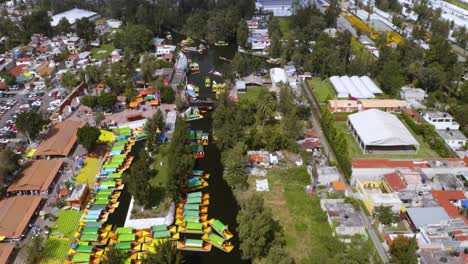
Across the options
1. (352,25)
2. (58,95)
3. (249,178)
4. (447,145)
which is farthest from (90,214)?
(352,25)

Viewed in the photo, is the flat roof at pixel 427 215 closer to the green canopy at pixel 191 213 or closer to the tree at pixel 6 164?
the green canopy at pixel 191 213

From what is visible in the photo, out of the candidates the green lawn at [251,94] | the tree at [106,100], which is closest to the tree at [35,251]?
the tree at [106,100]

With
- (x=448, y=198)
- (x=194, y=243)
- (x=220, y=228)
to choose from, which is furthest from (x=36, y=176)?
(x=448, y=198)

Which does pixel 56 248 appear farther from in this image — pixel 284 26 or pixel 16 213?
pixel 284 26

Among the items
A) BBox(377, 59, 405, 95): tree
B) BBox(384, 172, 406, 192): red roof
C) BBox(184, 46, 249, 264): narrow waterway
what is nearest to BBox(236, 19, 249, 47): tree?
BBox(184, 46, 249, 264): narrow waterway

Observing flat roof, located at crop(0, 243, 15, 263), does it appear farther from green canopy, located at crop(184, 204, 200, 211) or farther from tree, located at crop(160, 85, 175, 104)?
tree, located at crop(160, 85, 175, 104)

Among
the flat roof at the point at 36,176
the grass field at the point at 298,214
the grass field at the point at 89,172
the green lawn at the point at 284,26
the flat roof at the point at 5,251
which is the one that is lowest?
the grass field at the point at 89,172

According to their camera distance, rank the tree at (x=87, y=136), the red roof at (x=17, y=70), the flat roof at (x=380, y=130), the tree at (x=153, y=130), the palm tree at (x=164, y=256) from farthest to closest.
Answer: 1. the red roof at (x=17, y=70)
2. the tree at (x=153, y=130)
3. the flat roof at (x=380, y=130)
4. the tree at (x=87, y=136)
5. the palm tree at (x=164, y=256)
